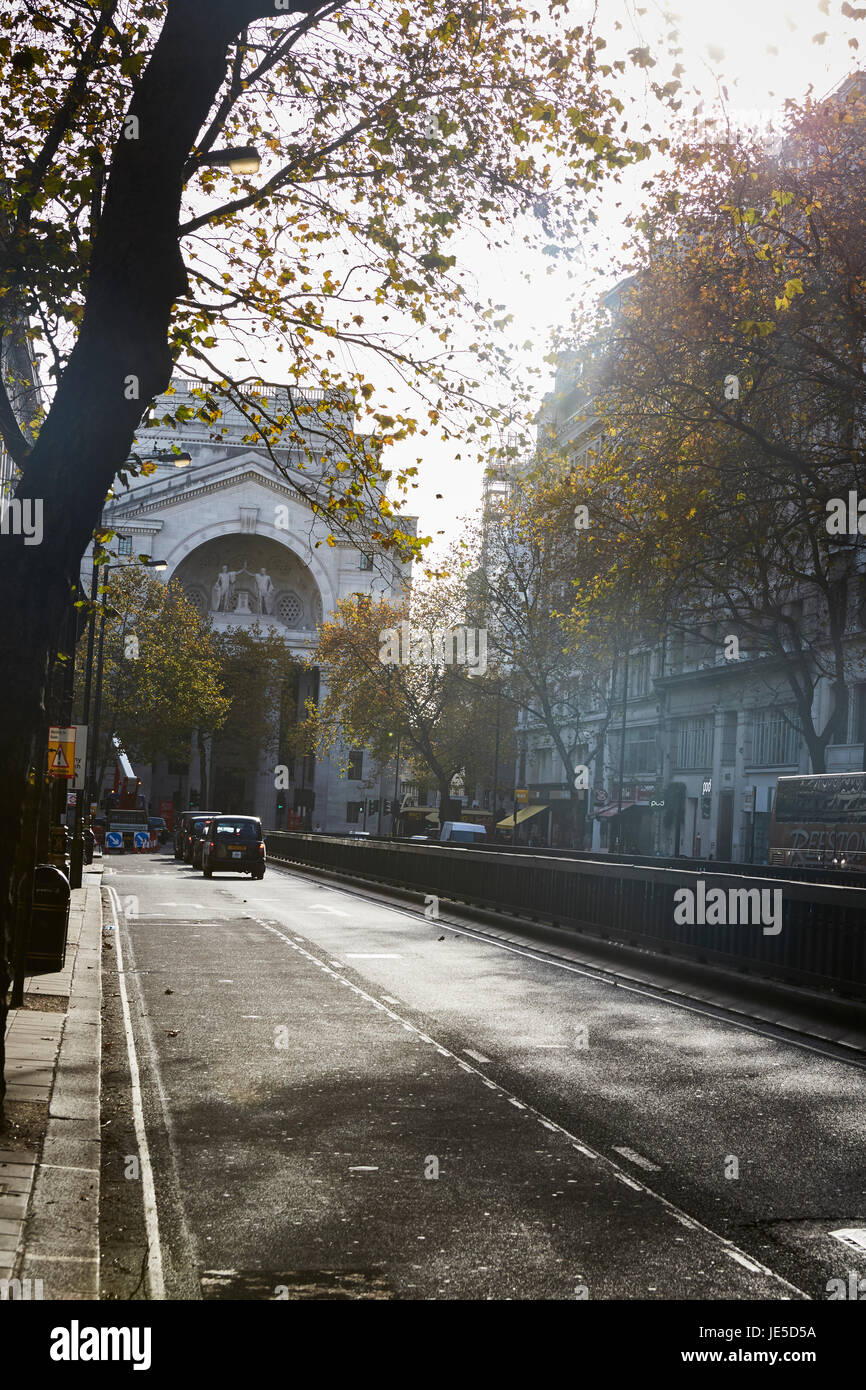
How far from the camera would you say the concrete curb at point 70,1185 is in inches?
213

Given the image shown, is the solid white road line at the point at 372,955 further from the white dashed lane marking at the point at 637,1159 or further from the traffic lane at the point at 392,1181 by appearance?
the white dashed lane marking at the point at 637,1159

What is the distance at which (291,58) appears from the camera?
14203mm

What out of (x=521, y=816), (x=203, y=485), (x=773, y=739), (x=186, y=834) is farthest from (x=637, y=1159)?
(x=203, y=485)

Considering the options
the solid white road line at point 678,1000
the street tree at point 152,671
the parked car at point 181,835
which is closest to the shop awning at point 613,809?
the parked car at point 181,835

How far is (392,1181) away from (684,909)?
424 inches

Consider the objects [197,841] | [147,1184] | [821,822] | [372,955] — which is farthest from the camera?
[197,841]

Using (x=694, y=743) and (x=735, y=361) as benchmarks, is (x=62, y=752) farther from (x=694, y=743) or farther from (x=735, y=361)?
(x=694, y=743)

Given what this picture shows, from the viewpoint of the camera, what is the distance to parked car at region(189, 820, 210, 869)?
47.9 metres

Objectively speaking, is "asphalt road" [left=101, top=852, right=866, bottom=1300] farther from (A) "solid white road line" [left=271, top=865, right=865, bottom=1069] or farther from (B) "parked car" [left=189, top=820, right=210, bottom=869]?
(B) "parked car" [left=189, top=820, right=210, bottom=869]

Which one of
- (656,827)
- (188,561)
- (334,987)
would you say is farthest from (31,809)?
(188,561)

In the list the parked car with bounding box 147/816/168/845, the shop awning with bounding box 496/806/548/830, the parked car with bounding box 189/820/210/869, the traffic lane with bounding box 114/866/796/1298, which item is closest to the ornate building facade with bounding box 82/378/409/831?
the shop awning with bounding box 496/806/548/830

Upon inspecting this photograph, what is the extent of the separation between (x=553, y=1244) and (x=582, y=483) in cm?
2290

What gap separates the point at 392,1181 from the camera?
7.40 m
